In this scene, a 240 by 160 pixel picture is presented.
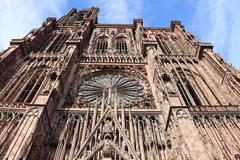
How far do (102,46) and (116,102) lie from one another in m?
10.8

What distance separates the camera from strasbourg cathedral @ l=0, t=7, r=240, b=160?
11508mm

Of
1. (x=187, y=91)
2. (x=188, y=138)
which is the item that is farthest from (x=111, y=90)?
(x=188, y=138)

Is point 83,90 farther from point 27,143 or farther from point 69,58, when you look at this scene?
point 27,143

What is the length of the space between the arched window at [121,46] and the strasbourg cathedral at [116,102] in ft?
0.58

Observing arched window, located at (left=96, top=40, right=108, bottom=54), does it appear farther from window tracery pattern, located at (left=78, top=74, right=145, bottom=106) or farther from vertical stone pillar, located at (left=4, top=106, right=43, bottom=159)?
vertical stone pillar, located at (left=4, top=106, right=43, bottom=159)

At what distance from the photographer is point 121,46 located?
81.6 ft

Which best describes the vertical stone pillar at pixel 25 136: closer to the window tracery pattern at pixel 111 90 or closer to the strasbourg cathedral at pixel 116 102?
the strasbourg cathedral at pixel 116 102

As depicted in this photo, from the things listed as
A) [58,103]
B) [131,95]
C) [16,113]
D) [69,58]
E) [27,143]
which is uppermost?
[69,58]

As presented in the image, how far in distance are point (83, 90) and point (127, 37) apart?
36.4ft

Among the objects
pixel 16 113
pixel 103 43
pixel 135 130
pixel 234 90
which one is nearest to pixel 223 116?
pixel 234 90

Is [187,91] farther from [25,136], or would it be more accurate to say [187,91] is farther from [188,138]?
[25,136]

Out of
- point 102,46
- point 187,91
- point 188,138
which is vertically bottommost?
point 188,138

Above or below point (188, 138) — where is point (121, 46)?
above

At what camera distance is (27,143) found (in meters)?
10.2
